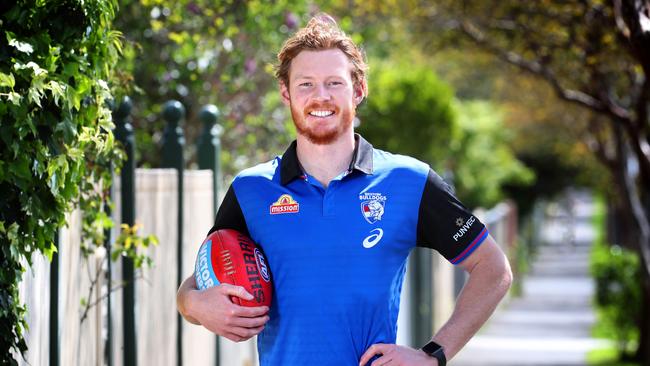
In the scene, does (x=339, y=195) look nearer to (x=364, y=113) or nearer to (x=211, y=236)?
(x=211, y=236)

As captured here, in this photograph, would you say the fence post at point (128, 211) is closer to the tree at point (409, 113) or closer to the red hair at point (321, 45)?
the red hair at point (321, 45)

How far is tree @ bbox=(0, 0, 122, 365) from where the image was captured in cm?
345

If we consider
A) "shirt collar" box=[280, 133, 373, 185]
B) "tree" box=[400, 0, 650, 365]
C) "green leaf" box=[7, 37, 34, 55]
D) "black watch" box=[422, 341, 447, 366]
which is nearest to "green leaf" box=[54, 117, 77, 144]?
"green leaf" box=[7, 37, 34, 55]

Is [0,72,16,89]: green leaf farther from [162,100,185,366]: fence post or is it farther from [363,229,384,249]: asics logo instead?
[162,100,185,366]: fence post

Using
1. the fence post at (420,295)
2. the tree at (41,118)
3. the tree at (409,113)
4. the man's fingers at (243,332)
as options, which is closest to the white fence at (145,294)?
the tree at (41,118)

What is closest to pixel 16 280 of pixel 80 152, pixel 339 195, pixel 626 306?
pixel 80 152

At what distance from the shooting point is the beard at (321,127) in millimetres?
3777

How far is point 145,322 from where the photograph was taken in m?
5.43

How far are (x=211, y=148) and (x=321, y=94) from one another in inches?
119

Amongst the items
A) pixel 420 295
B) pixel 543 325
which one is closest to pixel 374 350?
pixel 420 295

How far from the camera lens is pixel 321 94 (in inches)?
147

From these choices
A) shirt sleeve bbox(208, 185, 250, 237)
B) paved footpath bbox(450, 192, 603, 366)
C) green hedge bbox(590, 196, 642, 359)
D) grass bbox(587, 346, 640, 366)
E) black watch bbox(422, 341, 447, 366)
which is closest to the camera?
black watch bbox(422, 341, 447, 366)

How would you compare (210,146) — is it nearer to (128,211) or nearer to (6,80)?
(128,211)

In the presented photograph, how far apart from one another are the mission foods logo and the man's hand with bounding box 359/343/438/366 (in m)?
0.50
